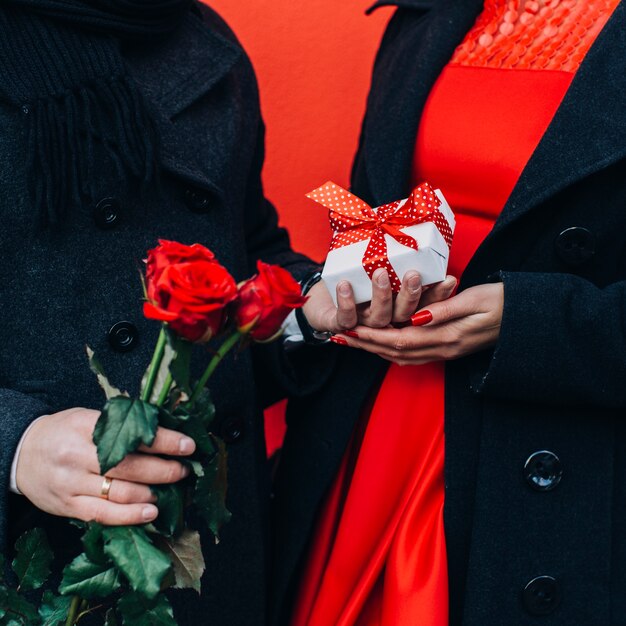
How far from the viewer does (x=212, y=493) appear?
91 centimetres

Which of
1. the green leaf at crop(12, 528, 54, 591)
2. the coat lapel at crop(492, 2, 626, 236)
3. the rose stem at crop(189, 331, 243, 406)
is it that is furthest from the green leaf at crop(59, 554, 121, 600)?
the coat lapel at crop(492, 2, 626, 236)

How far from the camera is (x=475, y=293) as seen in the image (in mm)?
1146

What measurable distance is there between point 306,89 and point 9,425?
44.6 inches

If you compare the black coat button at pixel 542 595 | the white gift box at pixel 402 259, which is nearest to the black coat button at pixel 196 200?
the white gift box at pixel 402 259

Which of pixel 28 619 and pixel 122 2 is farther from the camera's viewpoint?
pixel 122 2

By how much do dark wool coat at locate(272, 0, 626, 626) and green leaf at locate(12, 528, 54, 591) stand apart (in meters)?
0.61

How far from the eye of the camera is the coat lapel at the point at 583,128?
116 cm

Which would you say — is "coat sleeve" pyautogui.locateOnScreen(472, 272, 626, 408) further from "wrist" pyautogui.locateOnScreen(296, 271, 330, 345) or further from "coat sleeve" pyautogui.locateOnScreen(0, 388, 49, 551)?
"coat sleeve" pyautogui.locateOnScreen(0, 388, 49, 551)

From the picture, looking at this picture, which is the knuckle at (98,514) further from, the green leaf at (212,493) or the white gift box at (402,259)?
the white gift box at (402,259)

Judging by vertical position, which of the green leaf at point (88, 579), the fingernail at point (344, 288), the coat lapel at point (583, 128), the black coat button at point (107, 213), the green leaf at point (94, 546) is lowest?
the green leaf at point (88, 579)

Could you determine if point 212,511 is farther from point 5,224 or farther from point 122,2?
point 122,2

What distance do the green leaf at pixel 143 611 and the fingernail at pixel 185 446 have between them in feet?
0.54

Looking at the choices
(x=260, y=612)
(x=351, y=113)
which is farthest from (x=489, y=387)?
(x=351, y=113)

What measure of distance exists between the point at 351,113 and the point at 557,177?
32.9 inches
